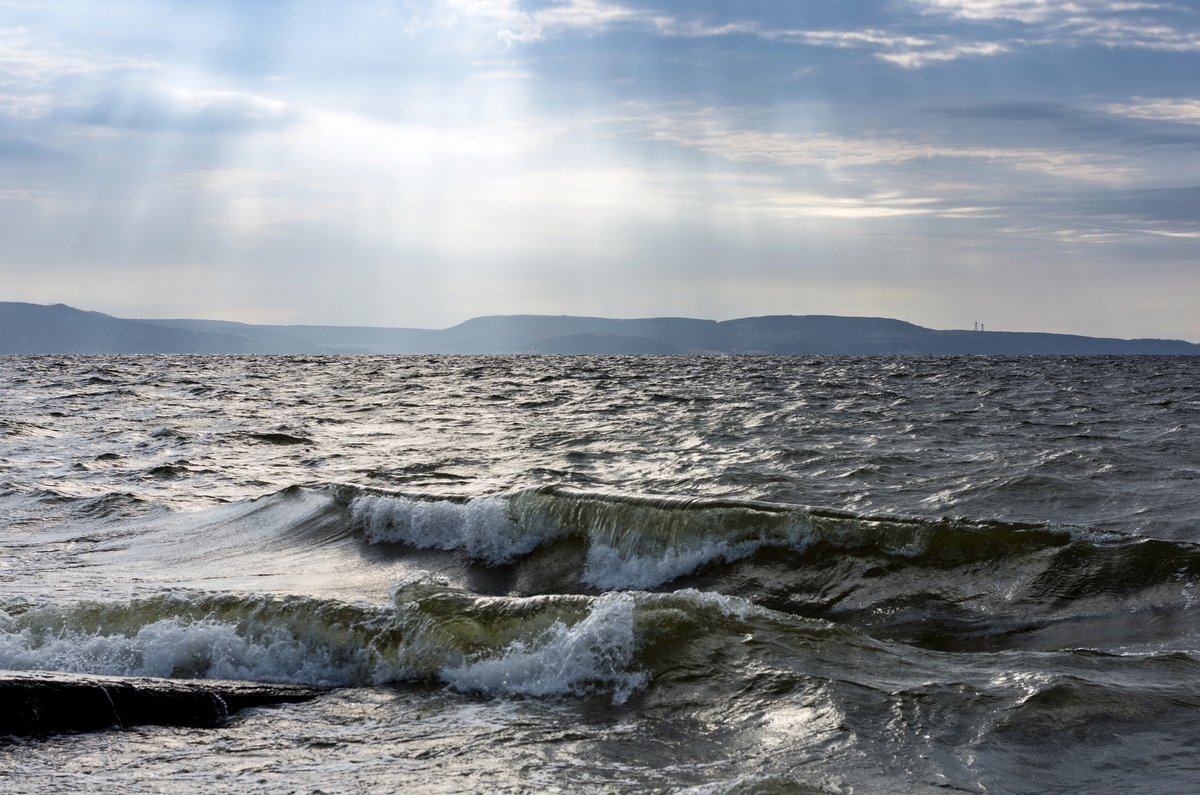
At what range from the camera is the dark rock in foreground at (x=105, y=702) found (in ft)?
21.0

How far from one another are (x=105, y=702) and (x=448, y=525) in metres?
7.08

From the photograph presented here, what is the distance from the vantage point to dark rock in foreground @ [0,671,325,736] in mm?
6406

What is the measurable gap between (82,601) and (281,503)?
20.4ft

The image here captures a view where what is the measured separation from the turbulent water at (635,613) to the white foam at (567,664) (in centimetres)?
2

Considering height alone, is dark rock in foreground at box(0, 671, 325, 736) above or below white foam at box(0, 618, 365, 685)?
above

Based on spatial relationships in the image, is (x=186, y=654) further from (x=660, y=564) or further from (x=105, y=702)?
(x=660, y=564)

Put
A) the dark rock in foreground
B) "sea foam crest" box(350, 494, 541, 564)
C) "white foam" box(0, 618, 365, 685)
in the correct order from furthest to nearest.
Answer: "sea foam crest" box(350, 494, 541, 564), "white foam" box(0, 618, 365, 685), the dark rock in foreground

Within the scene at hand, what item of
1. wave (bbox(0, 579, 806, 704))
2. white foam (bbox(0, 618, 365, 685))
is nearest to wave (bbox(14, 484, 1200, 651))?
wave (bbox(0, 579, 806, 704))

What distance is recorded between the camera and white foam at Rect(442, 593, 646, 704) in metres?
7.43

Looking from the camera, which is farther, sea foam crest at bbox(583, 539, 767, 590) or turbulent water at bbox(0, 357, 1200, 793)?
sea foam crest at bbox(583, 539, 767, 590)

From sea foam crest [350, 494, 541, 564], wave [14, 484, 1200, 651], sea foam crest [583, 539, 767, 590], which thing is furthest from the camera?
sea foam crest [350, 494, 541, 564]

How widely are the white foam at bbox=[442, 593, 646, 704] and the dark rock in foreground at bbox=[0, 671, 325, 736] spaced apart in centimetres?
154

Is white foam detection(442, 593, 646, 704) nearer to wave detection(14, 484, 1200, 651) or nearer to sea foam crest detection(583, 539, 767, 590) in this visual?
wave detection(14, 484, 1200, 651)

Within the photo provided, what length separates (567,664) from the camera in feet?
25.0
